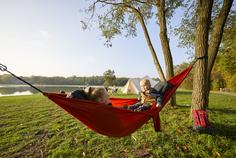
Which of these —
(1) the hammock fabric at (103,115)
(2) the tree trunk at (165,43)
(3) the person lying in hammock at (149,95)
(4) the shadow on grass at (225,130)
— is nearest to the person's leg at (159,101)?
(3) the person lying in hammock at (149,95)

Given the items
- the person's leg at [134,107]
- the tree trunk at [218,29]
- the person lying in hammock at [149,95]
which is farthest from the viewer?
the tree trunk at [218,29]

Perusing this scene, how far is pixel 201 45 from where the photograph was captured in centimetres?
393

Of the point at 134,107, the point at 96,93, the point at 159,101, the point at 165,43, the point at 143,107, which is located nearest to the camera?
the point at 96,93

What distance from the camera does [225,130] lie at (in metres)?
4.17

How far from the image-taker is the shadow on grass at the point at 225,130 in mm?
3867

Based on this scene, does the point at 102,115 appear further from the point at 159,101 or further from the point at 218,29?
the point at 218,29

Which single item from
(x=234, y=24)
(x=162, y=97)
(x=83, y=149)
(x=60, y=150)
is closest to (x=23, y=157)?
(x=60, y=150)

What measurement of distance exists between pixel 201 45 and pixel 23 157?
3988mm

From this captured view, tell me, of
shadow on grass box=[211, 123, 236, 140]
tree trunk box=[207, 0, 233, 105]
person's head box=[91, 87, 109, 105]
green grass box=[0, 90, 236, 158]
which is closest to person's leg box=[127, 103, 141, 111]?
green grass box=[0, 90, 236, 158]

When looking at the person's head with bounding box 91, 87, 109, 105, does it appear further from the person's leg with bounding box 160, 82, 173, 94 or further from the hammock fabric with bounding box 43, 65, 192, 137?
the person's leg with bounding box 160, 82, 173, 94

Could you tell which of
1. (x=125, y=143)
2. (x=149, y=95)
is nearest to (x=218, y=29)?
(x=149, y=95)

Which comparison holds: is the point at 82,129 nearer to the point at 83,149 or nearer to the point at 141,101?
the point at 83,149

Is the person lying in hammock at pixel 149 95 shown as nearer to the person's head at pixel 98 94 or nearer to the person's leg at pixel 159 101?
the person's leg at pixel 159 101

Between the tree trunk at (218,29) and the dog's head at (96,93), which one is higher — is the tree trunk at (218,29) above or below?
above
